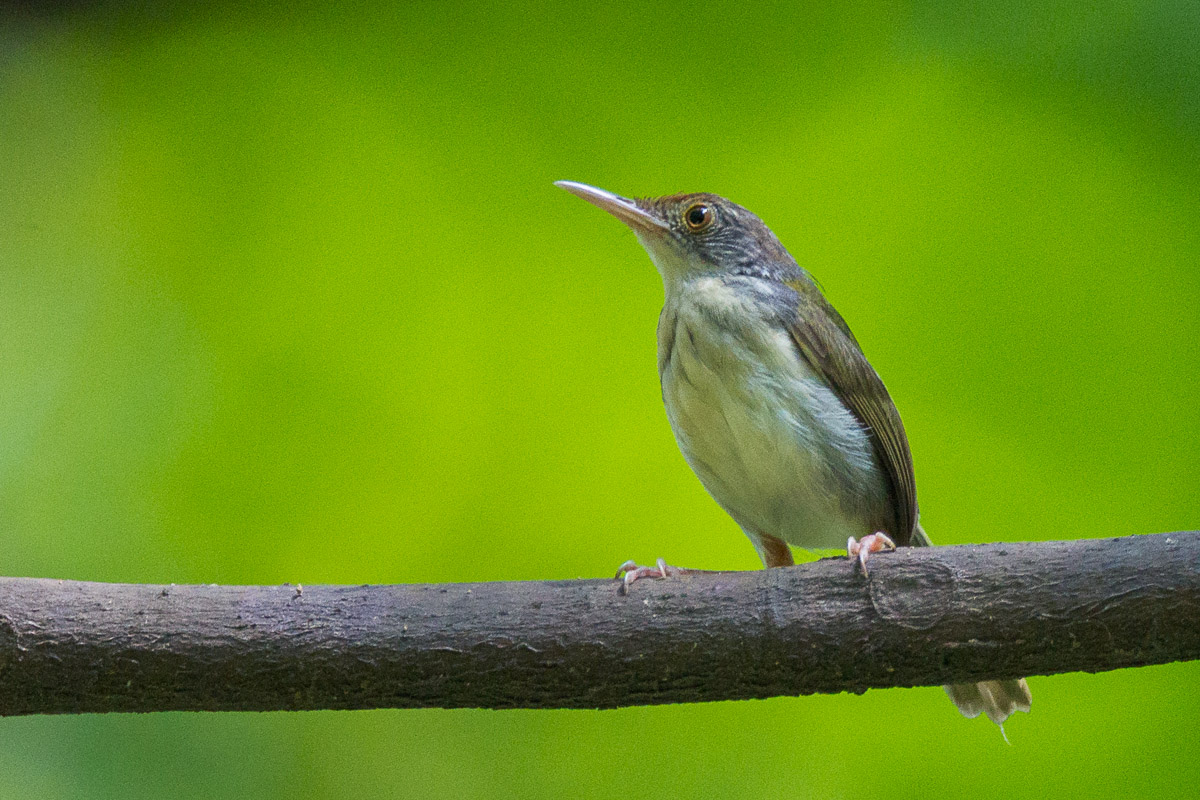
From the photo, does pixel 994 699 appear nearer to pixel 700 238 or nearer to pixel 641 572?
pixel 641 572

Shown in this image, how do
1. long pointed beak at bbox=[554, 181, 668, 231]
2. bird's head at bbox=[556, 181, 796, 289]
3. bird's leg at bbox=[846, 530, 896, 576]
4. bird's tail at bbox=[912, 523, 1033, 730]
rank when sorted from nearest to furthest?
bird's leg at bbox=[846, 530, 896, 576] < bird's tail at bbox=[912, 523, 1033, 730] < long pointed beak at bbox=[554, 181, 668, 231] < bird's head at bbox=[556, 181, 796, 289]

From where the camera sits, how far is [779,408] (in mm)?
3475

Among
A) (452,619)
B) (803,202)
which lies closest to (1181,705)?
(803,202)

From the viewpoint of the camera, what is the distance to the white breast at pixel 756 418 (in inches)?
137

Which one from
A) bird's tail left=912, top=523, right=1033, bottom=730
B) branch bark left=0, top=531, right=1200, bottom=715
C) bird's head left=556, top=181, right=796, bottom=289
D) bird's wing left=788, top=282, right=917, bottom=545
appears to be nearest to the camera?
branch bark left=0, top=531, right=1200, bottom=715

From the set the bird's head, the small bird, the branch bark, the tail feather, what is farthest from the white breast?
the branch bark

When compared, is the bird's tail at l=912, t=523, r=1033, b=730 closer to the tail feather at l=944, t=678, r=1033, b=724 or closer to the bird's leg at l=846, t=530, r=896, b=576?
the tail feather at l=944, t=678, r=1033, b=724

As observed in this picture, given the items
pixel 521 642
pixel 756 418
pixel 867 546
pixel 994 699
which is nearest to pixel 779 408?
pixel 756 418

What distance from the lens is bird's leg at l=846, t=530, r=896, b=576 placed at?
9.09 feet

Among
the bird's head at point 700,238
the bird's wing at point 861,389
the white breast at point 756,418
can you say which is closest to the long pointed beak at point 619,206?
the bird's head at point 700,238

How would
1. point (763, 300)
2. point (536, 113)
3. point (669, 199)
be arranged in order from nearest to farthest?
point (763, 300), point (669, 199), point (536, 113)

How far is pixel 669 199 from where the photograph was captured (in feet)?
12.9

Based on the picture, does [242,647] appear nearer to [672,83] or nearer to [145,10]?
[672,83]

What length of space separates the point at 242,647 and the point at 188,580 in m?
1.51
